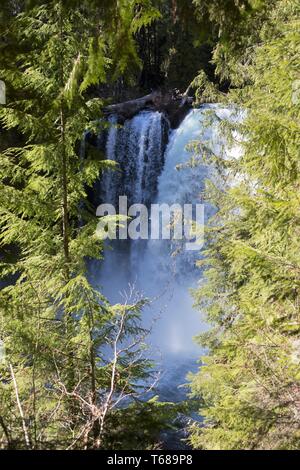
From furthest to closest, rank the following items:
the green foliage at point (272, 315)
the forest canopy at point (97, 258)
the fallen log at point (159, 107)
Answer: the fallen log at point (159, 107) < the green foliage at point (272, 315) < the forest canopy at point (97, 258)

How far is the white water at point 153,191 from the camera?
15953 mm

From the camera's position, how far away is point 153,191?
1716 cm

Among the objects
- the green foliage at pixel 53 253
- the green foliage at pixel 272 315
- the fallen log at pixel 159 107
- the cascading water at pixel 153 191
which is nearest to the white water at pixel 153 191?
the cascading water at pixel 153 191

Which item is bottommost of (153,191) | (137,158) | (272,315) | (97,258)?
(272,315)

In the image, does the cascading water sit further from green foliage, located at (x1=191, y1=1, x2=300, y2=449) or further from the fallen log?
green foliage, located at (x1=191, y1=1, x2=300, y2=449)

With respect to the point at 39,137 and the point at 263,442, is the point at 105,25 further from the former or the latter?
the point at 263,442

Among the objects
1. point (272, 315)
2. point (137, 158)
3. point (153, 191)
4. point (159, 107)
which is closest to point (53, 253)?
point (272, 315)

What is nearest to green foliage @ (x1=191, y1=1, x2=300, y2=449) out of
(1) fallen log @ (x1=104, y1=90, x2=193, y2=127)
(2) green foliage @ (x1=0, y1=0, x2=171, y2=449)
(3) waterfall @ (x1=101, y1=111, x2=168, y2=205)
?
(2) green foliage @ (x1=0, y1=0, x2=171, y2=449)

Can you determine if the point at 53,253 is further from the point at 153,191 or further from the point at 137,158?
the point at 137,158

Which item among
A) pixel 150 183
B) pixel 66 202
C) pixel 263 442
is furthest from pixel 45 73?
pixel 150 183

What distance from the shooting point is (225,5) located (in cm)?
342

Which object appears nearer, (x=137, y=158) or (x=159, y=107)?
(x=137, y=158)

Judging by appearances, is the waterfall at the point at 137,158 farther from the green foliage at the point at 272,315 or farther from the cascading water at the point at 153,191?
the green foliage at the point at 272,315
